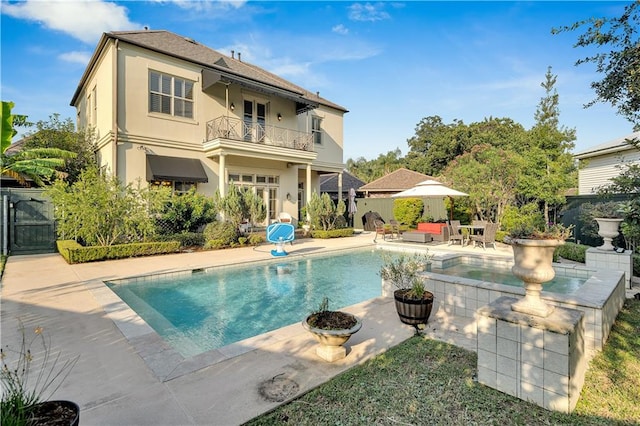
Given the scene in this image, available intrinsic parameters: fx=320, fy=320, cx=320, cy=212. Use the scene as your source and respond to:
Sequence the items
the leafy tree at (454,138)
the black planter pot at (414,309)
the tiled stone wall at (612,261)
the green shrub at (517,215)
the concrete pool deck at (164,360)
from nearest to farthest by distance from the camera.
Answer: the concrete pool deck at (164,360)
the black planter pot at (414,309)
the tiled stone wall at (612,261)
the green shrub at (517,215)
the leafy tree at (454,138)

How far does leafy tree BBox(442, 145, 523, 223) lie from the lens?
16109 millimetres

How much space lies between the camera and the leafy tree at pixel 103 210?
1135 cm

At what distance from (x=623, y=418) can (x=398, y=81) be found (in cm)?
1513

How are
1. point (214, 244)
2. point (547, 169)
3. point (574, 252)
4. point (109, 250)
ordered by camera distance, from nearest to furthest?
point (574, 252), point (109, 250), point (214, 244), point (547, 169)

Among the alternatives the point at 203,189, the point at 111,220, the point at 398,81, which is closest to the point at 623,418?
the point at 111,220

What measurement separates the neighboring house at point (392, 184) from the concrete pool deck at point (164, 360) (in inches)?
937

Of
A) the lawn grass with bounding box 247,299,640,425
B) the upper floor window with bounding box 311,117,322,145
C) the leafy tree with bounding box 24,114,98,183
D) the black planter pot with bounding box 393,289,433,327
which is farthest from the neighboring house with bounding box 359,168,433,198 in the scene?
the lawn grass with bounding box 247,299,640,425

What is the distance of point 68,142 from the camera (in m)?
16.5

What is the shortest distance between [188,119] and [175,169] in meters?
3.04

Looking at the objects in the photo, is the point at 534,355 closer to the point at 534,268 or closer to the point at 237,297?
the point at 534,268

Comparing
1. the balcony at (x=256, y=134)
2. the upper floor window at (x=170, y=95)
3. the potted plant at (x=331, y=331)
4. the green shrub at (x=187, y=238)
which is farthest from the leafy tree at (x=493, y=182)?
the upper floor window at (x=170, y=95)

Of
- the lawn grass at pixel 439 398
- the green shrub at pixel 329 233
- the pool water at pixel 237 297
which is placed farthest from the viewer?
the green shrub at pixel 329 233

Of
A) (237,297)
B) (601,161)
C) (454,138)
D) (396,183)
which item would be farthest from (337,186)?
(237,297)

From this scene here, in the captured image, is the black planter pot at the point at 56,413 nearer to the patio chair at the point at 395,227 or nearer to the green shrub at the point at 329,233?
the green shrub at the point at 329,233
